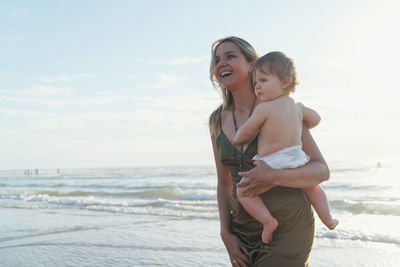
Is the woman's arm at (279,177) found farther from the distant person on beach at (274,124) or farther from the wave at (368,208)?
the wave at (368,208)

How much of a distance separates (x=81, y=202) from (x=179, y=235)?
926 centimetres

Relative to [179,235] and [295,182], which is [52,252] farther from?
[295,182]

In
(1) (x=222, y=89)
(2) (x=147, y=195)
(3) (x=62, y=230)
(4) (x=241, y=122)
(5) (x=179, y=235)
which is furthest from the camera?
(2) (x=147, y=195)

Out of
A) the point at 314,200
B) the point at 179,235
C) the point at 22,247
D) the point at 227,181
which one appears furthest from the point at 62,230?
the point at 314,200

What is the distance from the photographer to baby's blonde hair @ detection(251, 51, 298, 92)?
234cm

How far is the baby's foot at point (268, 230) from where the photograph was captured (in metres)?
2.30

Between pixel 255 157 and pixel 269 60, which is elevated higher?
pixel 269 60

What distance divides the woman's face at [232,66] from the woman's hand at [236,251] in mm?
1014

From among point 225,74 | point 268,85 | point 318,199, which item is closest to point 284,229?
point 318,199

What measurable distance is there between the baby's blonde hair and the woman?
14.8 inches

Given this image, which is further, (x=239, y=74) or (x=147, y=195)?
(x=147, y=195)

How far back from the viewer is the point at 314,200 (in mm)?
2492

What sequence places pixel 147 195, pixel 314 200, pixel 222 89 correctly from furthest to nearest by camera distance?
pixel 147 195, pixel 222 89, pixel 314 200

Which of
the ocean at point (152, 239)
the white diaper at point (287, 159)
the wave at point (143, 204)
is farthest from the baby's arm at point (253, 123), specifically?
the wave at point (143, 204)
